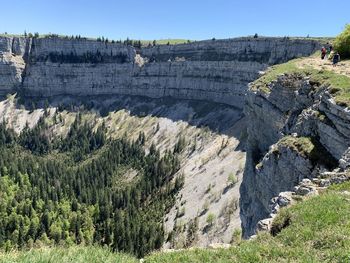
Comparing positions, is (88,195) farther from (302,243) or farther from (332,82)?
(302,243)

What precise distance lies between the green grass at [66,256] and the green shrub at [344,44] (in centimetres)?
4677

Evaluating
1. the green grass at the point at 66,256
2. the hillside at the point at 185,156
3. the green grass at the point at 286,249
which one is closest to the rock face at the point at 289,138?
the hillside at the point at 185,156

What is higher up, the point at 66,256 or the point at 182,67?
the point at 182,67

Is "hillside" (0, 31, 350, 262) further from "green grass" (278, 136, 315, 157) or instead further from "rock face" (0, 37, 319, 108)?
"rock face" (0, 37, 319, 108)

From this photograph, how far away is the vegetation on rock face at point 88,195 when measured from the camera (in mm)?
92156

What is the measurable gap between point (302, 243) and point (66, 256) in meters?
9.65

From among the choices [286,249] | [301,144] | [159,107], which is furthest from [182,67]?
[286,249]

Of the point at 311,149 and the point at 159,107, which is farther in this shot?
the point at 159,107

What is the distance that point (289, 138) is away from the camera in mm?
36219

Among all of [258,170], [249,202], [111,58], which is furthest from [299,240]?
[111,58]

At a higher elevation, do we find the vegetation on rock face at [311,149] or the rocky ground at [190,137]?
the vegetation on rock face at [311,149]

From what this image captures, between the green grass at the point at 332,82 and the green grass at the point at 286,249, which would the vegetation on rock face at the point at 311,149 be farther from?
the green grass at the point at 286,249

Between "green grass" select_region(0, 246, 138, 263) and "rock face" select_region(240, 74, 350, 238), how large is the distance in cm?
887

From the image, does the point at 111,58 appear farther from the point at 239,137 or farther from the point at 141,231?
the point at 141,231
